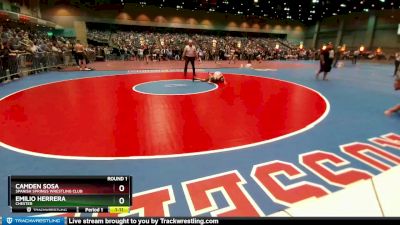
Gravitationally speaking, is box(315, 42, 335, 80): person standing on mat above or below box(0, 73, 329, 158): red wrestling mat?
above

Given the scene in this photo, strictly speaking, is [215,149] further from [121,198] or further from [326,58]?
[326,58]

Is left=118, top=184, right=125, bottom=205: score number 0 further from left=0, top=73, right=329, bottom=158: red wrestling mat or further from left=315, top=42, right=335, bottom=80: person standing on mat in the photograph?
left=315, top=42, right=335, bottom=80: person standing on mat

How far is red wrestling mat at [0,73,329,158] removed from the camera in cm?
380

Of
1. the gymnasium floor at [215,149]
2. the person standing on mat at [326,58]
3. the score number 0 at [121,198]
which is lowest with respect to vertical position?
the gymnasium floor at [215,149]

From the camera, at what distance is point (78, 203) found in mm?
1617

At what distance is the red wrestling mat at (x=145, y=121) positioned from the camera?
380cm
